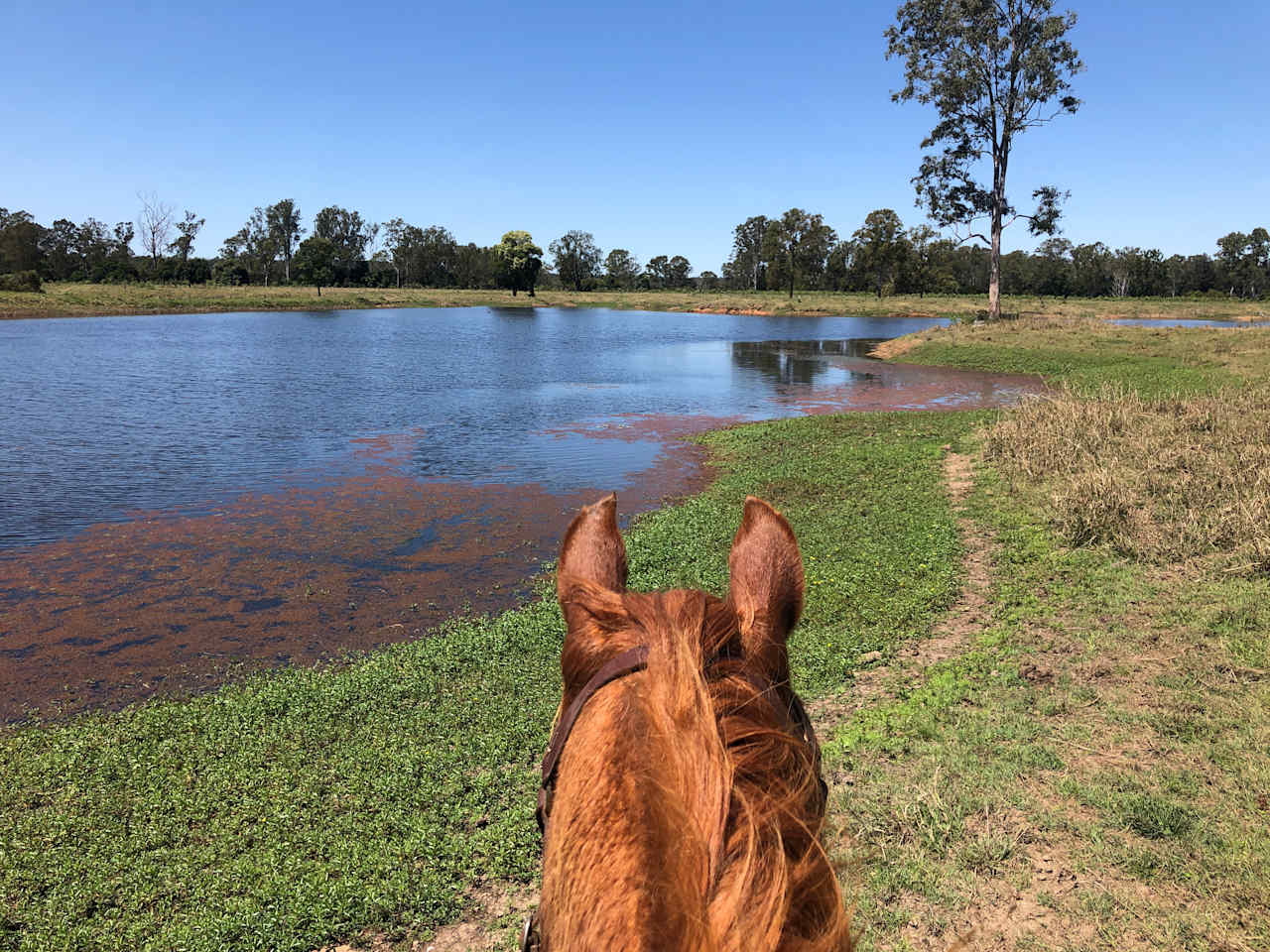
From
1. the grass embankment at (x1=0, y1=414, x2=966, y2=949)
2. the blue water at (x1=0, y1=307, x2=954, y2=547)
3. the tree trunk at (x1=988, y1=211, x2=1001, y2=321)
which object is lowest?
the grass embankment at (x1=0, y1=414, x2=966, y2=949)

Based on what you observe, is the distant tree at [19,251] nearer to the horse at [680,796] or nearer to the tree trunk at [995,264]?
the tree trunk at [995,264]

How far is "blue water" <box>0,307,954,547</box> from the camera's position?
12727mm

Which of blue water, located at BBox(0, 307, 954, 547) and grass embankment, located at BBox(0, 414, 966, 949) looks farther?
blue water, located at BBox(0, 307, 954, 547)

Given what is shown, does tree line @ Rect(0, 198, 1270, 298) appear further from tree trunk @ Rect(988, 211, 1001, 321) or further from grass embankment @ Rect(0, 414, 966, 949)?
grass embankment @ Rect(0, 414, 966, 949)

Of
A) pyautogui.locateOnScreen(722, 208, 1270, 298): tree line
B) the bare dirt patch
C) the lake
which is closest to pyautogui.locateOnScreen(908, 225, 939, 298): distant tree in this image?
pyautogui.locateOnScreen(722, 208, 1270, 298): tree line

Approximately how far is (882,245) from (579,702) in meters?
90.7

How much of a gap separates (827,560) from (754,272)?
10808 centimetres

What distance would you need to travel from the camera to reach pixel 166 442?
50.2ft

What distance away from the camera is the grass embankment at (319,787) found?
339 cm

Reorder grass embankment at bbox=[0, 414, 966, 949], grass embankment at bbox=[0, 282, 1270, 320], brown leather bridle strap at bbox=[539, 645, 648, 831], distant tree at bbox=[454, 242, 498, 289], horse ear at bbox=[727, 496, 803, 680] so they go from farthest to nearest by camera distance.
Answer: distant tree at bbox=[454, 242, 498, 289] → grass embankment at bbox=[0, 282, 1270, 320] → grass embankment at bbox=[0, 414, 966, 949] → horse ear at bbox=[727, 496, 803, 680] → brown leather bridle strap at bbox=[539, 645, 648, 831]

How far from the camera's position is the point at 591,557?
5.16ft

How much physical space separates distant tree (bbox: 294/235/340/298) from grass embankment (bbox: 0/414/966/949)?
87734mm

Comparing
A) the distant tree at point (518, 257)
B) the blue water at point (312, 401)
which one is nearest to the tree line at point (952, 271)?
the distant tree at point (518, 257)

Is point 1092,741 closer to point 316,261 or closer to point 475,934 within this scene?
point 475,934
